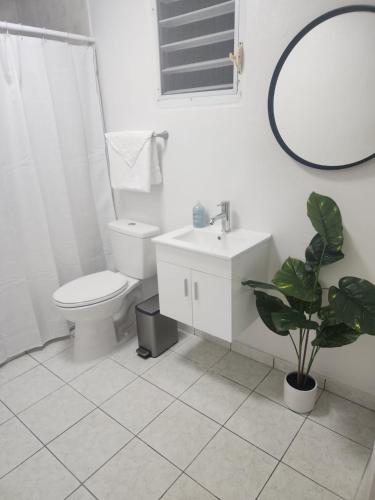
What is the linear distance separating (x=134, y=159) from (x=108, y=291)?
80 cm

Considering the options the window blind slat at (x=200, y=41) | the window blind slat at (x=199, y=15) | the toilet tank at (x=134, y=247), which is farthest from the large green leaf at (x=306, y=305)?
the window blind slat at (x=199, y=15)

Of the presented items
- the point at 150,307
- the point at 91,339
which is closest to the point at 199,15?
the point at 150,307

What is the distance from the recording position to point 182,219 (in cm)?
203

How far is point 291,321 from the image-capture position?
4.54ft

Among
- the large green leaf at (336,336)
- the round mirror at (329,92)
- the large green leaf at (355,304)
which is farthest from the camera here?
the large green leaf at (336,336)

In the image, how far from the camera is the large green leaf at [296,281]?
1.31 meters

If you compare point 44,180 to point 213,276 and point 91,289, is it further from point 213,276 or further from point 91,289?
point 213,276

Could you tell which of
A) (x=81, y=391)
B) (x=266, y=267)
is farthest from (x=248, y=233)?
(x=81, y=391)

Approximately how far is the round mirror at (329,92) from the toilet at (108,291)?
3.32 feet

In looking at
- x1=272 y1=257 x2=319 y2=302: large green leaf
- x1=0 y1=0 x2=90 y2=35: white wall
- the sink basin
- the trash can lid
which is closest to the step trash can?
the trash can lid

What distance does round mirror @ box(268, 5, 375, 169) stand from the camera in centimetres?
125

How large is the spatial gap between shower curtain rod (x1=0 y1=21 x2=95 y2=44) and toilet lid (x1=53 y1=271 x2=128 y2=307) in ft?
4.68

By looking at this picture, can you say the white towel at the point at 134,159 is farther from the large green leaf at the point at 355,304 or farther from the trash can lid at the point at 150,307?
the large green leaf at the point at 355,304

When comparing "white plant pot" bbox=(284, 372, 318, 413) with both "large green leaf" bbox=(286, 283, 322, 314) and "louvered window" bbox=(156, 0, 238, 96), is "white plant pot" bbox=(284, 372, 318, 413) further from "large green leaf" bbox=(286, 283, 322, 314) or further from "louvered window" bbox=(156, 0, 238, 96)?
"louvered window" bbox=(156, 0, 238, 96)
